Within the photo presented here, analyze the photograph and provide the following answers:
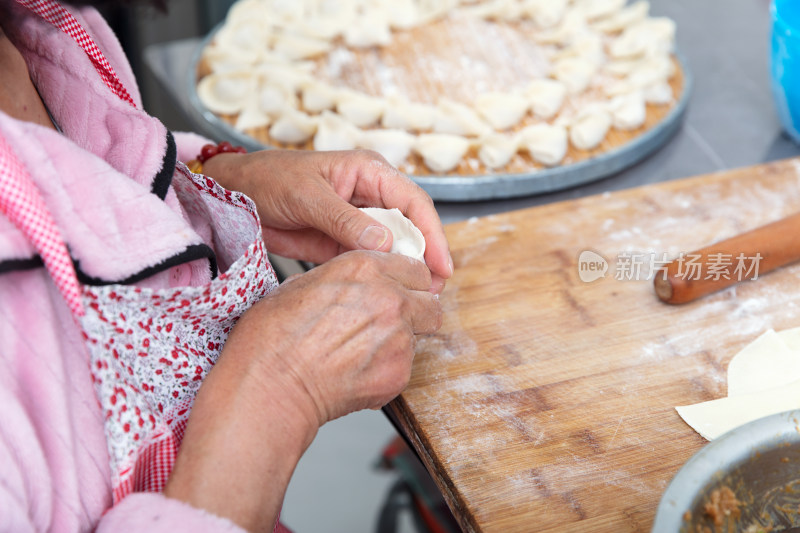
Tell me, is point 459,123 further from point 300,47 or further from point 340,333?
point 340,333

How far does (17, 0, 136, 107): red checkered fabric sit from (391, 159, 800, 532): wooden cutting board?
56cm

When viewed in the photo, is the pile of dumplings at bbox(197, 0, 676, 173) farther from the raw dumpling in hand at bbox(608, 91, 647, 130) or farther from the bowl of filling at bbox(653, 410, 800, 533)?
the bowl of filling at bbox(653, 410, 800, 533)

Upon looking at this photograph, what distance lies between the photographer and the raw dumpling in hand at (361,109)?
158 centimetres

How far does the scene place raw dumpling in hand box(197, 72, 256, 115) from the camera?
1.66 metres

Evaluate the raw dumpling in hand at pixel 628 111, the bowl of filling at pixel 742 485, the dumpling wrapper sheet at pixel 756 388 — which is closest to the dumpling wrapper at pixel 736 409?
the dumpling wrapper sheet at pixel 756 388

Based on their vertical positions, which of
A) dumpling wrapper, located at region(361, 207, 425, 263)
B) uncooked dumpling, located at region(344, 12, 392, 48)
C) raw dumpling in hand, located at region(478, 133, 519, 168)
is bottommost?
raw dumpling in hand, located at region(478, 133, 519, 168)

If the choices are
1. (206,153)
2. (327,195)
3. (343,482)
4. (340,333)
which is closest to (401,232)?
(327,195)

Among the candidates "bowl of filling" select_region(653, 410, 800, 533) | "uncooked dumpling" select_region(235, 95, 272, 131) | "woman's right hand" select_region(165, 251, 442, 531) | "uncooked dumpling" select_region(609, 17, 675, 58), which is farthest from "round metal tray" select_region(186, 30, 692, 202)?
"bowl of filling" select_region(653, 410, 800, 533)

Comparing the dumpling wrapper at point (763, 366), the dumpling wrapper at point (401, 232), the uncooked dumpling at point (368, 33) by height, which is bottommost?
the dumpling wrapper at point (763, 366)

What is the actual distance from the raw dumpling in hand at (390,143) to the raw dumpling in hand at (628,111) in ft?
1.49

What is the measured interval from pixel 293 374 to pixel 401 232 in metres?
0.31

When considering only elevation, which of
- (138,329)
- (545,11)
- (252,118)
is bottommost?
(252,118)

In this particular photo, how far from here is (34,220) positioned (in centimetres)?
66

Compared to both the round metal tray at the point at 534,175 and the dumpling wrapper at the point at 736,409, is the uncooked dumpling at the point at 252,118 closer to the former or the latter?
the round metal tray at the point at 534,175
